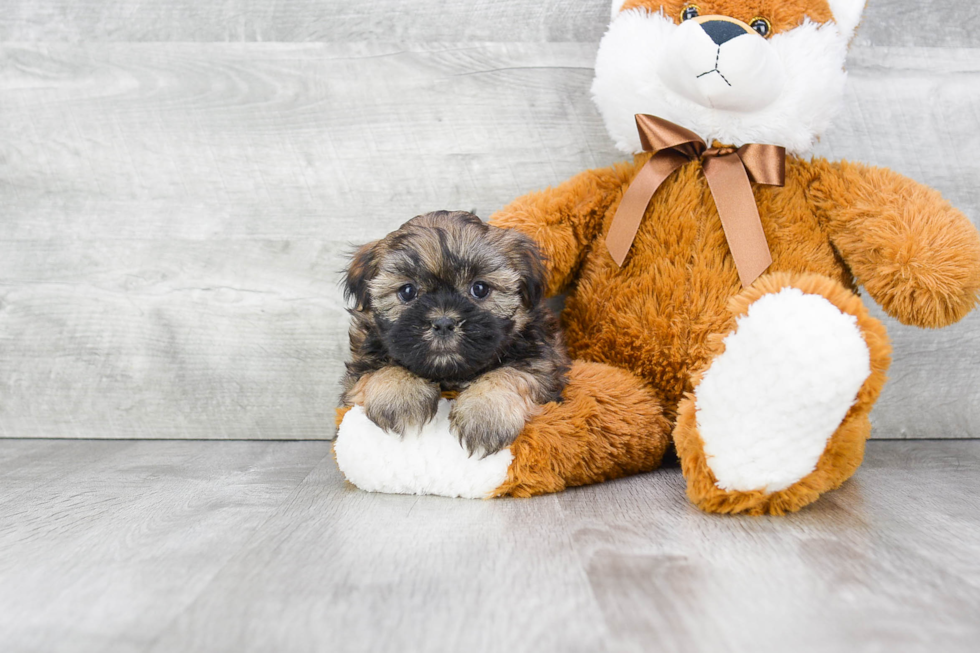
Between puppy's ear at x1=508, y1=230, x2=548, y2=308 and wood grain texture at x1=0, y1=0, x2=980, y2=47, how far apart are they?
77 centimetres

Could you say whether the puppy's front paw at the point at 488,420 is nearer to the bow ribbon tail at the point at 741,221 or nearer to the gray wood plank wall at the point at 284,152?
the bow ribbon tail at the point at 741,221

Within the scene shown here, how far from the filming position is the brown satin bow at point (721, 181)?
1587 mm

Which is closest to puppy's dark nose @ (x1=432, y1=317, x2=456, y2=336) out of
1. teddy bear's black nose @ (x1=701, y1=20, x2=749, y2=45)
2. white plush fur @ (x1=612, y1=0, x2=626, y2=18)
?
teddy bear's black nose @ (x1=701, y1=20, x2=749, y2=45)

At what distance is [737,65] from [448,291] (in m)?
0.74

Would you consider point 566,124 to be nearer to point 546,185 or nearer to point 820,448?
point 546,185

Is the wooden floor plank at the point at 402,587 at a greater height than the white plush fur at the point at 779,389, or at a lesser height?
lesser

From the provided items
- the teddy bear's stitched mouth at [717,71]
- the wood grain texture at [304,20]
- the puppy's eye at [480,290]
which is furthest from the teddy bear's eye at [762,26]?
the puppy's eye at [480,290]

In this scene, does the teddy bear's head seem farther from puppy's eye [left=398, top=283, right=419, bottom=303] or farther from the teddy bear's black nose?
puppy's eye [left=398, top=283, right=419, bottom=303]

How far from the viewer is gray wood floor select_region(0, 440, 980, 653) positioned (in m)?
0.88

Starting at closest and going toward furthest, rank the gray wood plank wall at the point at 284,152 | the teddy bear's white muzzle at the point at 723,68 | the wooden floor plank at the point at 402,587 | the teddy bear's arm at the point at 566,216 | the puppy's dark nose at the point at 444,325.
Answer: the wooden floor plank at the point at 402,587 → the puppy's dark nose at the point at 444,325 → the teddy bear's white muzzle at the point at 723,68 → the teddy bear's arm at the point at 566,216 → the gray wood plank wall at the point at 284,152

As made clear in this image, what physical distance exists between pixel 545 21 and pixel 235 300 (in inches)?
45.2

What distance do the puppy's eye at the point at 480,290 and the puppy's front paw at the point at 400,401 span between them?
201 millimetres

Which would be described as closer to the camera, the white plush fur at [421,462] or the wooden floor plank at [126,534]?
the wooden floor plank at [126,534]

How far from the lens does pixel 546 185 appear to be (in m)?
2.02
